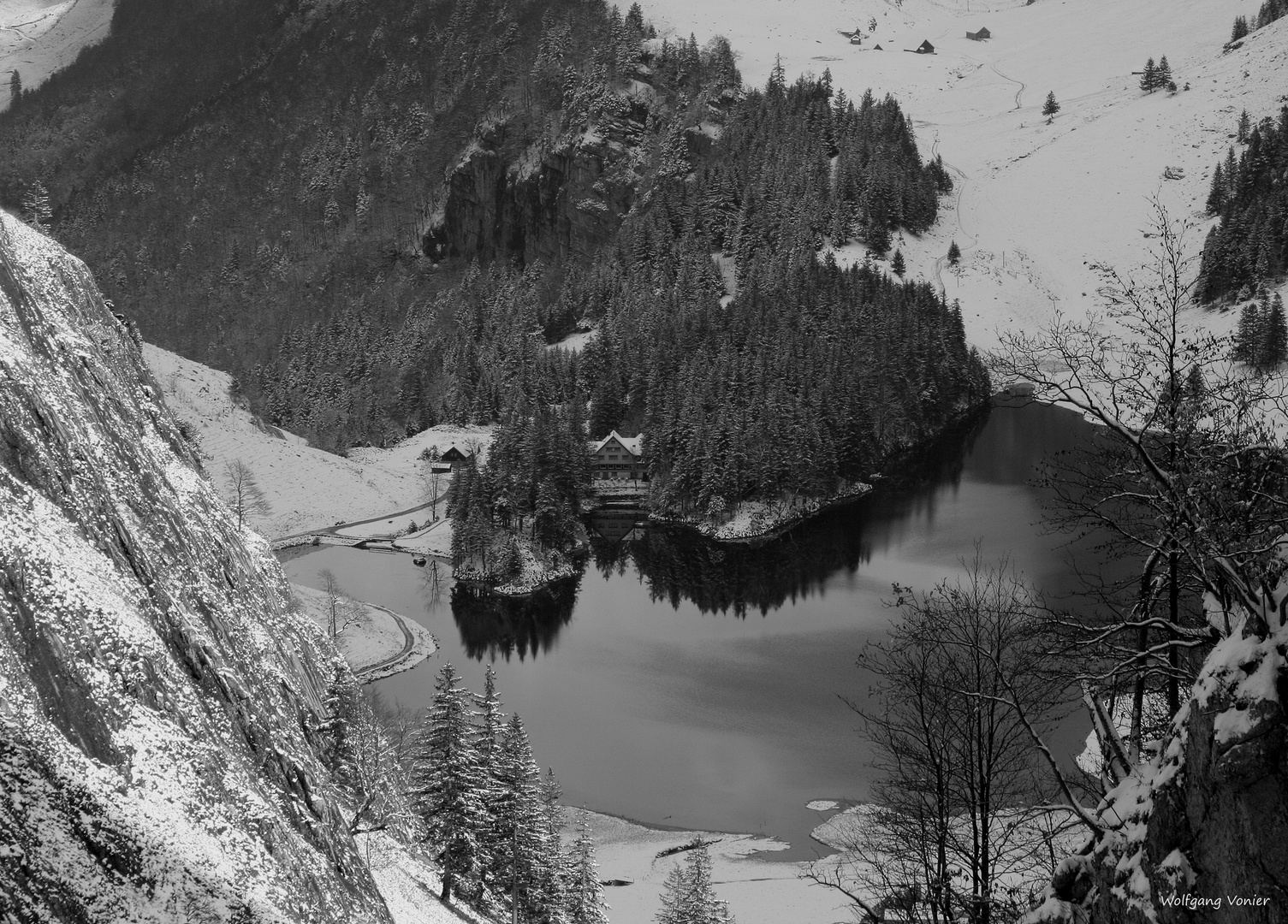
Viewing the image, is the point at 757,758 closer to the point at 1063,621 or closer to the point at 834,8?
the point at 1063,621

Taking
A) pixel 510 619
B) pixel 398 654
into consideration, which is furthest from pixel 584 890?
pixel 510 619

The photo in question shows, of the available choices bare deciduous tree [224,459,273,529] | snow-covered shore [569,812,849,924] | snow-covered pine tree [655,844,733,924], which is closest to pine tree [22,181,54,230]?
bare deciduous tree [224,459,273,529]

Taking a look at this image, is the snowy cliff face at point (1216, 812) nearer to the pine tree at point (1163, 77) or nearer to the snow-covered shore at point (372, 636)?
the snow-covered shore at point (372, 636)

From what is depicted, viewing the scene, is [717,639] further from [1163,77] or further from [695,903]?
[1163,77]

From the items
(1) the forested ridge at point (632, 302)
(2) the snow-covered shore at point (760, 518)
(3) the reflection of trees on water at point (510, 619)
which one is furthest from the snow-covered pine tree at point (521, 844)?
(2) the snow-covered shore at point (760, 518)

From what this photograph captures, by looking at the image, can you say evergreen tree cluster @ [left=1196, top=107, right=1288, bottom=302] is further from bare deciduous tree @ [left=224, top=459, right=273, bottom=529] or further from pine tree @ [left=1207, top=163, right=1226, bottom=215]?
bare deciduous tree @ [left=224, top=459, right=273, bottom=529]

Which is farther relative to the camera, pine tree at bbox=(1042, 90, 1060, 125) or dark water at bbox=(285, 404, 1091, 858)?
pine tree at bbox=(1042, 90, 1060, 125)

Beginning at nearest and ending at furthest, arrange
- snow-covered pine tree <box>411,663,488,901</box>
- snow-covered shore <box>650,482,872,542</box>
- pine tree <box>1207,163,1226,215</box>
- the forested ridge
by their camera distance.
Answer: snow-covered pine tree <box>411,663,488,901</box> < snow-covered shore <box>650,482,872,542</box> < the forested ridge < pine tree <box>1207,163,1226,215</box>
